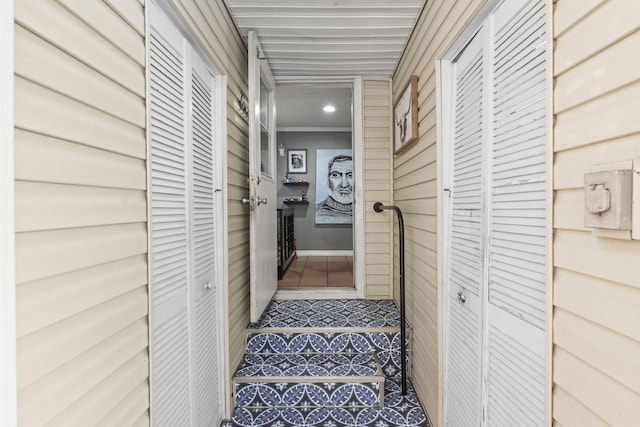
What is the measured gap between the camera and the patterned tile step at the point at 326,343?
2455mm

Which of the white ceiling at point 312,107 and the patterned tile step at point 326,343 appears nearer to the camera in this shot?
the patterned tile step at point 326,343

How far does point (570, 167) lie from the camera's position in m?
0.82

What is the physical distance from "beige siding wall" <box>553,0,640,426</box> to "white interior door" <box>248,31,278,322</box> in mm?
1724

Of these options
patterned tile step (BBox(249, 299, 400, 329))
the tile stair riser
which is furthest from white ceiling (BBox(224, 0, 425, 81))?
the tile stair riser

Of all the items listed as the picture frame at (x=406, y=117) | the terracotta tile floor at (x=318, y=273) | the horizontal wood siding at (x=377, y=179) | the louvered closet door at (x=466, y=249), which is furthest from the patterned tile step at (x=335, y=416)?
the picture frame at (x=406, y=117)

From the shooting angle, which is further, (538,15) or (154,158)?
(154,158)

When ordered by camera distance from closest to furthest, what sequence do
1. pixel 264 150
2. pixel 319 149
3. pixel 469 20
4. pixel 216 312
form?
pixel 469 20
pixel 216 312
pixel 264 150
pixel 319 149

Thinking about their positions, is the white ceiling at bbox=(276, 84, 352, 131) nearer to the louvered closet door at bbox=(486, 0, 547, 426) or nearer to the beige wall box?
the louvered closet door at bbox=(486, 0, 547, 426)

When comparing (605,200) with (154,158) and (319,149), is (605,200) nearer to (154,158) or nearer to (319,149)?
(154,158)

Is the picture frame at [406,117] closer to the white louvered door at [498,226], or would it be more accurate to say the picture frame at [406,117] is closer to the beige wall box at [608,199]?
the white louvered door at [498,226]

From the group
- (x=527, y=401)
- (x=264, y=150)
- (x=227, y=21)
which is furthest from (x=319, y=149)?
(x=527, y=401)

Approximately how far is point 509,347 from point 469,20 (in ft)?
4.18

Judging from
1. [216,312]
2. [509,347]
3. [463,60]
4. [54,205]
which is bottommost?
[216,312]

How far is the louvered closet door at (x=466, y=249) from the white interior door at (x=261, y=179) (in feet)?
4.00
